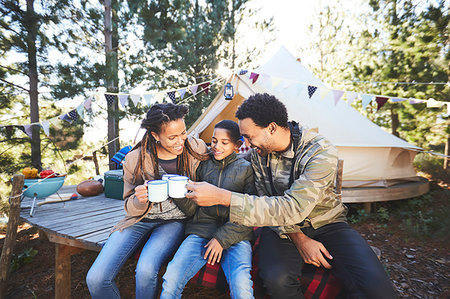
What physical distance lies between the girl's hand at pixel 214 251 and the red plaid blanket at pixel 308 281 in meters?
0.14

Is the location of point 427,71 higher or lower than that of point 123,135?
higher

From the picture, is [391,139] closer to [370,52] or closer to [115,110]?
[370,52]

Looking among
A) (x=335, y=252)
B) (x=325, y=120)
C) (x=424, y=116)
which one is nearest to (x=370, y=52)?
(x=424, y=116)

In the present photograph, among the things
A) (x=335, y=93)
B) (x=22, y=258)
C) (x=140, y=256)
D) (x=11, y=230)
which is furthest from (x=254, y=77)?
(x=22, y=258)

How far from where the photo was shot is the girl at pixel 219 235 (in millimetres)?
1445

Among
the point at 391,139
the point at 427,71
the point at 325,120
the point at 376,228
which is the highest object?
the point at 427,71

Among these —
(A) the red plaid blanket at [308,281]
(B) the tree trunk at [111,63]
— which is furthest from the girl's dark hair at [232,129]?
A: (B) the tree trunk at [111,63]

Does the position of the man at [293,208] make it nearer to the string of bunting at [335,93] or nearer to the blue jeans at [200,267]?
the blue jeans at [200,267]

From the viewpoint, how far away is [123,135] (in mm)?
7125

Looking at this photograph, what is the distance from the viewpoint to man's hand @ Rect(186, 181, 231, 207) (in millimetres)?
1365

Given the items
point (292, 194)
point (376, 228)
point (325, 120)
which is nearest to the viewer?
point (292, 194)

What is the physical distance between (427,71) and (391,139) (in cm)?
150

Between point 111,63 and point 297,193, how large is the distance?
572cm

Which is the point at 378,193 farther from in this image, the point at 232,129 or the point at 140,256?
the point at 140,256
